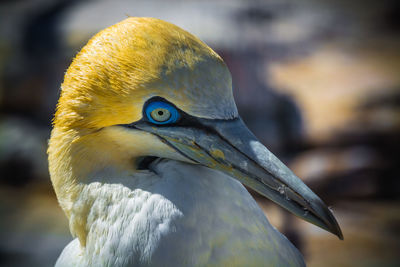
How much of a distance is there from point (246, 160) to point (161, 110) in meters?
0.36

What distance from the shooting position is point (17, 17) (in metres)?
6.82

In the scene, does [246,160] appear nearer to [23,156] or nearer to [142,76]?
[142,76]

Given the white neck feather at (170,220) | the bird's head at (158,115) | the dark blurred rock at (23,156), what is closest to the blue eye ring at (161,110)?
the bird's head at (158,115)

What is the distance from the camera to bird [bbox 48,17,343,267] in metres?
1.66

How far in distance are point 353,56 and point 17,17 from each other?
4.93m

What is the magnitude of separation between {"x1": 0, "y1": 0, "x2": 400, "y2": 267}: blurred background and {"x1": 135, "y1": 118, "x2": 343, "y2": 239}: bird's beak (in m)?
3.18

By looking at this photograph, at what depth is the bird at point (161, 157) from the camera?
1.66 meters

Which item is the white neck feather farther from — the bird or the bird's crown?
the bird's crown

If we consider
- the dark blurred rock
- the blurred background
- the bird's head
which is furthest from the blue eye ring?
the dark blurred rock

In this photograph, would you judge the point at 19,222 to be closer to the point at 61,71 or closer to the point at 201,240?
the point at 61,71

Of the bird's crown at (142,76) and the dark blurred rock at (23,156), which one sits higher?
the bird's crown at (142,76)

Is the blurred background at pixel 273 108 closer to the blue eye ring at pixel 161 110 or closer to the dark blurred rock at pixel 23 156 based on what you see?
the dark blurred rock at pixel 23 156

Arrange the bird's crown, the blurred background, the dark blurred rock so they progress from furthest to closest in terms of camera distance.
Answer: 1. the dark blurred rock
2. the blurred background
3. the bird's crown

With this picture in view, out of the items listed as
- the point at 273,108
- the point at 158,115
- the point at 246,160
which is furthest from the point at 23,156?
the point at 246,160
